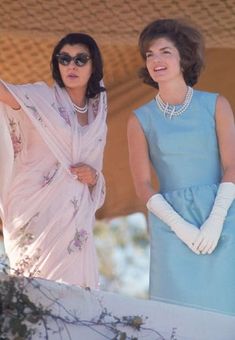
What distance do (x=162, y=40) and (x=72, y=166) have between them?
59 cm

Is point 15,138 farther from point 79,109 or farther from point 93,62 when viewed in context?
point 93,62

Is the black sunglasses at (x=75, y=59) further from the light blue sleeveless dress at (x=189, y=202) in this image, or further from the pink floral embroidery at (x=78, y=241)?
the pink floral embroidery at (x=78, y=241)

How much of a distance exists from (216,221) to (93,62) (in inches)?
37.0

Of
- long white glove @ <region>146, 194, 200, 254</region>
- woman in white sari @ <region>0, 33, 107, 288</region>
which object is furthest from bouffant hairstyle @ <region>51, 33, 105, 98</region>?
long white glove @ <region>146, 194, 200, 254</region>

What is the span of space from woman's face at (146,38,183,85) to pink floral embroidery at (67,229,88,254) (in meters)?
0.66

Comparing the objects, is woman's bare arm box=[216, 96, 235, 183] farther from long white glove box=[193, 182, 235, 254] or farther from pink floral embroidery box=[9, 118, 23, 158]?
pink floral embroidery box=[9, 118, 23, 158]

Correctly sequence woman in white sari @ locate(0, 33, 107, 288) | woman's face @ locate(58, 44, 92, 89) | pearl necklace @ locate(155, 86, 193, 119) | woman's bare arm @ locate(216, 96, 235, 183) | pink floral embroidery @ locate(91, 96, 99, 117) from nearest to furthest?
woman's bare arm @ locate(216, 96, 235, 183) < pearl necklace @ locate(155, 86, 193, 119) < woman in white sari @ locate(0, 33, 107, 288) < woman's face @ locate(58, 44, 92, 89) < pink floral embroidery @ locate(91, 96, 99, 117)

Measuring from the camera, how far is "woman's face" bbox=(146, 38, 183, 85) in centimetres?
508

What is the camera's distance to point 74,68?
17.7 ft

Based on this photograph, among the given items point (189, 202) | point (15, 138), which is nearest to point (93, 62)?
point (15, 138)

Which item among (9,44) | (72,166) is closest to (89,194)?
(72,166)

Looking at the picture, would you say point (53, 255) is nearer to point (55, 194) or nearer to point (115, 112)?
point (55, 194)

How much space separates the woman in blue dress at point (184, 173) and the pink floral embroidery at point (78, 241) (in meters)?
0.41

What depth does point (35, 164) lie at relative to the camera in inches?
210
